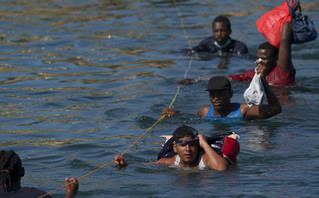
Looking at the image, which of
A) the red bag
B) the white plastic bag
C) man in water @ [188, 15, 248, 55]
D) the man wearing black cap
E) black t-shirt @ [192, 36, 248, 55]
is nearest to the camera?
the white plastic bag

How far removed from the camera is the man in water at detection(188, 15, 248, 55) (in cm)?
1527

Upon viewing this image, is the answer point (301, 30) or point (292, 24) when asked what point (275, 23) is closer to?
point (292, 24)

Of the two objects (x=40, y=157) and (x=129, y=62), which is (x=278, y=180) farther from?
(x=129, y=62)

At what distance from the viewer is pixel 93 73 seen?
49.6ft

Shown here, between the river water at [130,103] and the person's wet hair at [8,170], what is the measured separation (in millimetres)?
1606

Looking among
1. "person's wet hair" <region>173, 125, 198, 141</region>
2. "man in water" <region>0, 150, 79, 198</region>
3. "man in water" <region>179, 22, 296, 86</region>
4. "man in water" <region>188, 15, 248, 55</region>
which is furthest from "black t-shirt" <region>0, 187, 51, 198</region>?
"man in water" <region>188, 15, 248, 55</region>

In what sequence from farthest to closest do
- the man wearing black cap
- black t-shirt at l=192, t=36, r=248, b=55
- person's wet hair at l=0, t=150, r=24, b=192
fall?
black t-shirt at l=192, t=36, r=248, b=55 < the man wearing black cap < person's wet hair at l=0, t=150, r=24, b=192

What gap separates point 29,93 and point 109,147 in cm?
412

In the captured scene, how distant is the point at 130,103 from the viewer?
40.2 ft

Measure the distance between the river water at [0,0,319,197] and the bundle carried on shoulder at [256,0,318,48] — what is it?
1198 millimetres

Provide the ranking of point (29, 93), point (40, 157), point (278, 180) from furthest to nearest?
1. point (29, 93)
2. point (40, 157)
3. point (278, 180)

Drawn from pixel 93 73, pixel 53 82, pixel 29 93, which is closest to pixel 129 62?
pixel 93 73

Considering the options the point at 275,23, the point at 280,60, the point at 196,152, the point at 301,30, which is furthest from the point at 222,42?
the point at 196,152

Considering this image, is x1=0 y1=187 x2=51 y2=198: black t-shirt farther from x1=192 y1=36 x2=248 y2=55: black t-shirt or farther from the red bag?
x1=192 y1=36 x2=248 y2=55: black t-shirt
